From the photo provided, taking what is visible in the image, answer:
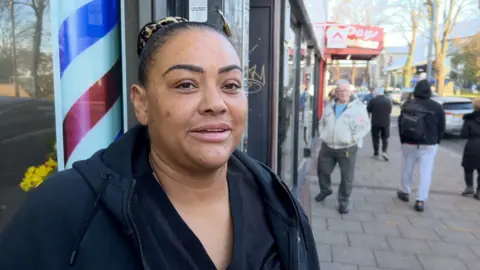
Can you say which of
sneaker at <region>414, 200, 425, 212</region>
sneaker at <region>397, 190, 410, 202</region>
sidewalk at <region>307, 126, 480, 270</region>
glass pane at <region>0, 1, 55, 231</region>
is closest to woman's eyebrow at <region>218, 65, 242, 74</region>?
glass pane at <region>0, 1, 55, 231</region>

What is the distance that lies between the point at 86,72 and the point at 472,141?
665 centimetres

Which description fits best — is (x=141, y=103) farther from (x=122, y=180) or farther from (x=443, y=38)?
(x=443, y=38)

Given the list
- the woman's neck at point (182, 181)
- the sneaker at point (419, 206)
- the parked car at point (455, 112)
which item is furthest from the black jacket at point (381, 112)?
the woman's neck at point (182, 181)

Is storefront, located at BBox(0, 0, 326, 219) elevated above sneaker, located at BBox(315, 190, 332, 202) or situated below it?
above

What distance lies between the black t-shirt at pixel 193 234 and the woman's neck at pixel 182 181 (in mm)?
28

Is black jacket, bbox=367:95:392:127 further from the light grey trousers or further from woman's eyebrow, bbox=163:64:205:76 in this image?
woman's eyebrow, bbox=163:64:205:76

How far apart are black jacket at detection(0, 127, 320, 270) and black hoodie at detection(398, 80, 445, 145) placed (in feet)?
17.6

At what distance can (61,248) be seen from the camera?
96 cm

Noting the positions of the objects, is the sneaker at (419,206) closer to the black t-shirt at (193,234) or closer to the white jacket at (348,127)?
the white jacket at (348,127)

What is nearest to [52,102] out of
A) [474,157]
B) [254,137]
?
[254,137]

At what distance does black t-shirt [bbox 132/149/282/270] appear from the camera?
3.49 ft

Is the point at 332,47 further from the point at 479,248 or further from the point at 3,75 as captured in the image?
the point at 3,75

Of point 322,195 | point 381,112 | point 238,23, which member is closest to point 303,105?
point 322,195

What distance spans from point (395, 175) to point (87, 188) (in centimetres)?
820
